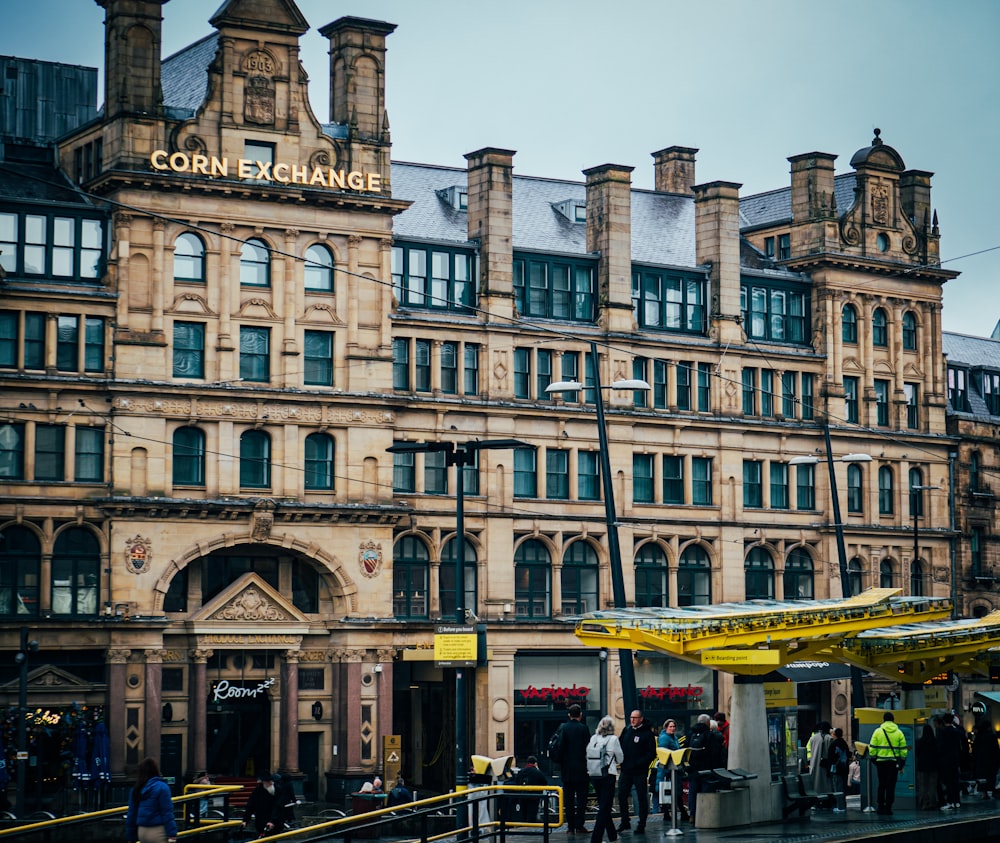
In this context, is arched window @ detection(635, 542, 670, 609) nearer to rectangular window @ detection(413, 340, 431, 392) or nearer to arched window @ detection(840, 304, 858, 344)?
rectangular window @ detection(413, 340, 431, 392)

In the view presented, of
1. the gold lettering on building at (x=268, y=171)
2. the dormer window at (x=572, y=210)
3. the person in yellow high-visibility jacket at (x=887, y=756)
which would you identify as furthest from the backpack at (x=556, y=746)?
the dormer window at (x=572, y=210)

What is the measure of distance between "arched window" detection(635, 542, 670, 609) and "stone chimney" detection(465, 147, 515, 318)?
1115 centimetres

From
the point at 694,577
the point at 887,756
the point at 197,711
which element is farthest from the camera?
the point at 694,577

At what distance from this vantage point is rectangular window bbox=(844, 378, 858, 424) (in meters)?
82.2

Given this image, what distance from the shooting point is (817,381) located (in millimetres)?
81688

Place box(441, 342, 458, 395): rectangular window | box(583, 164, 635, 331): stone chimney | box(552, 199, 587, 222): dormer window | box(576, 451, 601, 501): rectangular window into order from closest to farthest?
box(441, 342, 458, 395): rectangular window < box(576, 451, 601, 501): rectangular window < box(583, 164, 635, 331): stone chimney < box(552, 199, 587, 222): dormer window

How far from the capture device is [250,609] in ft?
213

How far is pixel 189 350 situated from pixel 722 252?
79.1 ft

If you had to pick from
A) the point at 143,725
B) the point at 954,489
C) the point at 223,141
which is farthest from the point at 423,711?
the point at 954,489

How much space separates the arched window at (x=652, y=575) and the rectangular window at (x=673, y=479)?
2.10m

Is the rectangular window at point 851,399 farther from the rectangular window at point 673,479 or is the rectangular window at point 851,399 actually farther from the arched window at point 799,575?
the rectangular window at point 673,479

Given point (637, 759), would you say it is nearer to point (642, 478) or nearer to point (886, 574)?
point (642, 478)

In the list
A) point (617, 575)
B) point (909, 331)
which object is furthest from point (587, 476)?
point (617, 575)

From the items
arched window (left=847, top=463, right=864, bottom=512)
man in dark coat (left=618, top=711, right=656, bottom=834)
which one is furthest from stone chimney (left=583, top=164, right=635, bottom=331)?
man in dark coat (left=618, top=711, right=656, bottom=834)
